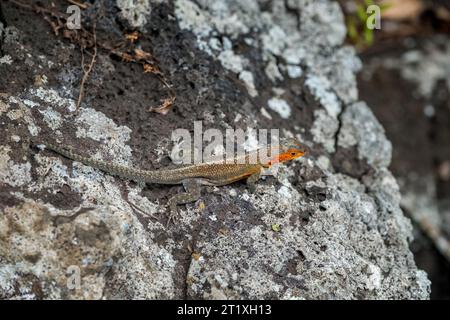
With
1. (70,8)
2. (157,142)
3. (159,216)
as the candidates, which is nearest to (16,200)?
(159,216)

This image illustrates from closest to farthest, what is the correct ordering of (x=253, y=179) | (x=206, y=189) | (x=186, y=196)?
(x=186, y=196)
(x=206, y=189)
(x=253, y=179)

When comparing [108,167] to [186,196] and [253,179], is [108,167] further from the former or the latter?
[253,179]

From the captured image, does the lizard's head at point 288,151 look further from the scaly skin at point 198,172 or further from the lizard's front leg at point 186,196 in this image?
the lizard's front leg at point 186,196

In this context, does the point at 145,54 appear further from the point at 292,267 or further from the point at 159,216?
the point at 292,267

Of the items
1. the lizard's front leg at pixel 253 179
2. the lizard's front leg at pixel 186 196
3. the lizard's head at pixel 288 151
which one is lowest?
the lizard's front leg at pixel 186 196

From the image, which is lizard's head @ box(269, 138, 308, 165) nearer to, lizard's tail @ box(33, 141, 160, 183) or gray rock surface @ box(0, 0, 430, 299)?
gray rock surface @ box(0, 0, 430, 299)

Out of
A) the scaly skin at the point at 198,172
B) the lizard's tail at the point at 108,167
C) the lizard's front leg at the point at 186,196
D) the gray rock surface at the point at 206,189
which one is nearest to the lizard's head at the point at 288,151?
the scaly skin at the point at 198,172

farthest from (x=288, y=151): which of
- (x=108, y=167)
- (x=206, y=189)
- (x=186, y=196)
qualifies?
(x=108, y=167)

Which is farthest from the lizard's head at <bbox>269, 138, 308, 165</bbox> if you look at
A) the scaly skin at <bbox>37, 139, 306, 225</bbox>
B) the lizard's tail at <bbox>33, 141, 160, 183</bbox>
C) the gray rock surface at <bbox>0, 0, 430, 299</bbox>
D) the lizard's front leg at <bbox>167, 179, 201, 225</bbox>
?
the lizard's tail at <bbox>33, 141, 160, 183</bbox>
